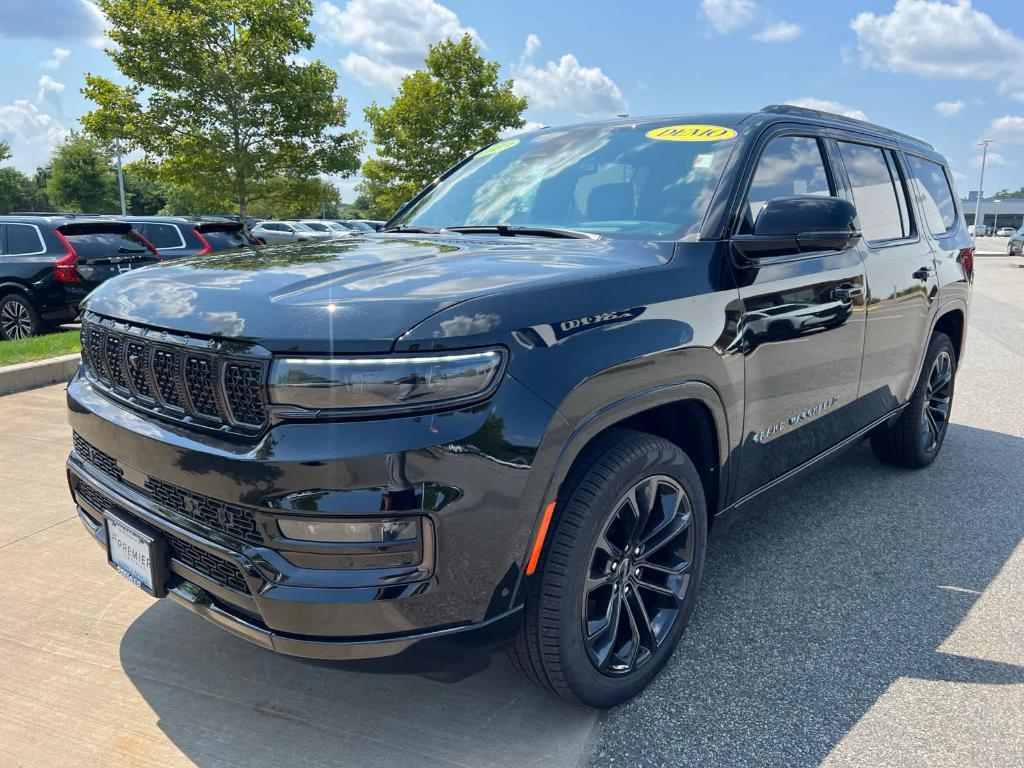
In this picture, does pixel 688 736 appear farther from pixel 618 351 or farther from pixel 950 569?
pixel 950 569

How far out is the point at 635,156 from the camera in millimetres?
3205

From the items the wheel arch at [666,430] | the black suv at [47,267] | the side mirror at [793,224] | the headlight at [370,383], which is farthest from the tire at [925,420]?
the black suv at [47,267]

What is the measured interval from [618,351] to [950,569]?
2.31m

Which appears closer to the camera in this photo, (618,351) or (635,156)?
(618,351)

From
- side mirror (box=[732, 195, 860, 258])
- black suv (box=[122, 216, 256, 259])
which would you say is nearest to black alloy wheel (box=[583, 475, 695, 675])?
side mirror (box=[732, 195, 860, 258])

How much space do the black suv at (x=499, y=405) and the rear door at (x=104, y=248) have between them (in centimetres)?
758

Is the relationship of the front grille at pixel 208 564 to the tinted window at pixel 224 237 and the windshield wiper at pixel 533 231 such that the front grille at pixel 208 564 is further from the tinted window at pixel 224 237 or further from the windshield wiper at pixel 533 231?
the tinted window at pixel 224 237

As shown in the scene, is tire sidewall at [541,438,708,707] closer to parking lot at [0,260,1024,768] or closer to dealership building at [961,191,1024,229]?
parking lot at [0,260,1024,768]

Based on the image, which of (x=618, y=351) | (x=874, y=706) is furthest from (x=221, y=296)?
(x=874, y=706)

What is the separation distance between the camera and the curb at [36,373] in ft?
22.1

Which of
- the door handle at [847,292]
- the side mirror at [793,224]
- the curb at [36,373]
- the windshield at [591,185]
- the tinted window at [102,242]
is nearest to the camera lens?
the side mirror at [793,224]

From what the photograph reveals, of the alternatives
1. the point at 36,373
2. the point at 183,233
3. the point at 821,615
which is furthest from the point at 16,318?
the point at 821,615

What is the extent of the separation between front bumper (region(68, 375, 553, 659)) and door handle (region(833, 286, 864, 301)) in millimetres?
1868

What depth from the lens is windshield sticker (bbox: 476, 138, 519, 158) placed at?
153 inches
